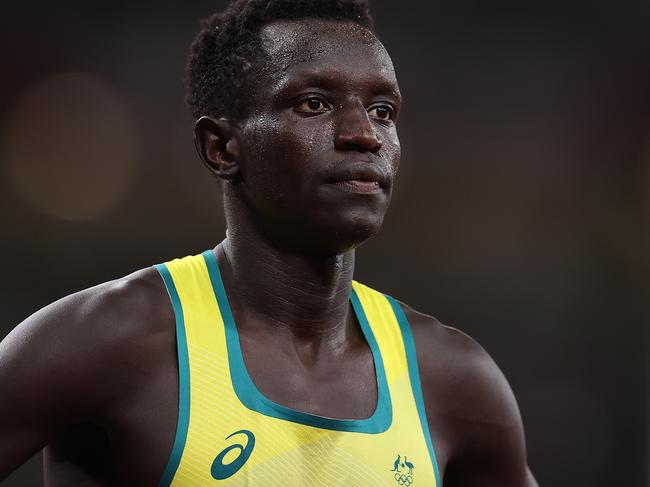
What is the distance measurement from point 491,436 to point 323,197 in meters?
0.78

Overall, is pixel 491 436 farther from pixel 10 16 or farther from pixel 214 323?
pixel 10 16

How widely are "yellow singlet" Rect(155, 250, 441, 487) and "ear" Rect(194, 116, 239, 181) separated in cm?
22

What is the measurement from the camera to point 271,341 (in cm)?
231

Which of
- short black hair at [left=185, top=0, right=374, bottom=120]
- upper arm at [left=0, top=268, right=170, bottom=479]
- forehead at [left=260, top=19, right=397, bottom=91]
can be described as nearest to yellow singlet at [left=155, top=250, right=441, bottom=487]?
upper arm at [left=0, top=268, right=170, bottom=479]

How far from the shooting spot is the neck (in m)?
2.32

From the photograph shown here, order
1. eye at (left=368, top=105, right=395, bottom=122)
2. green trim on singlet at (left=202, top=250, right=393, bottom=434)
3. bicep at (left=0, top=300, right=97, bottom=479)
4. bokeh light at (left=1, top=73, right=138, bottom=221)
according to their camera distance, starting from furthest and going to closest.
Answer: bokeh light at (left=1, top=73, right=138, bottom=221) → eye at (left=368, top=105, right=395, bottom=122) → green trim on singlet at (left=202, top=250, right=393, bottom=434) → bicep at (left=0, top=300, right=97, bottom=479)

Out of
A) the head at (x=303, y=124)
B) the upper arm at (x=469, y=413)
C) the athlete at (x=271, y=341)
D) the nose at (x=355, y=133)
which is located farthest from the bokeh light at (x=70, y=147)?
the nose at (x=355, y=133)

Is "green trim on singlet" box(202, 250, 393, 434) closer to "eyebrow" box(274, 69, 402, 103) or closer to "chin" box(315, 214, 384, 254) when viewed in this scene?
"chin" box(315, 214, 384, 254)

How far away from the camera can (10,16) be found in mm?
5906

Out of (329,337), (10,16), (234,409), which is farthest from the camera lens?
(10,16)

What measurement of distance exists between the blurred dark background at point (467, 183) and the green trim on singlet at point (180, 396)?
373cm

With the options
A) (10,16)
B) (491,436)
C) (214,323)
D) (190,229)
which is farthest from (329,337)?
(10,16)

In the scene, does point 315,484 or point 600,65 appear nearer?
point 315,484

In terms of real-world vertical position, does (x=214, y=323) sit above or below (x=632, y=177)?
below
